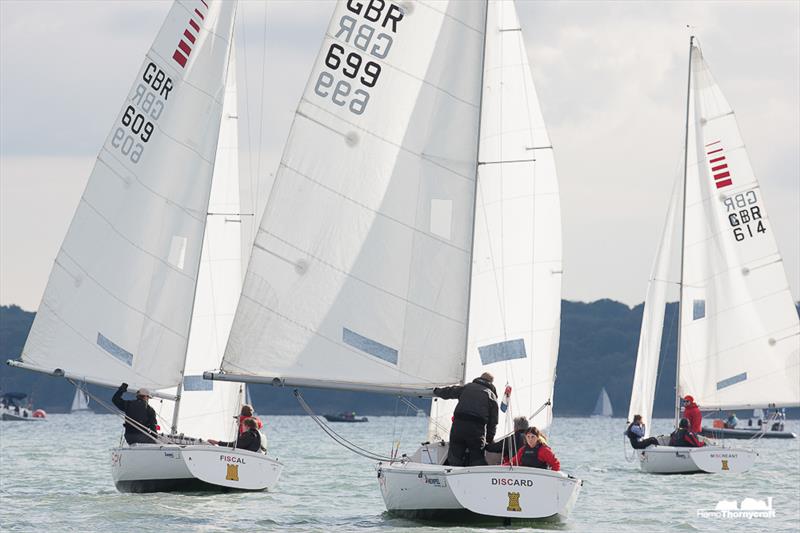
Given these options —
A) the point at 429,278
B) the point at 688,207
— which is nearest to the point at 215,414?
the point at 429,278

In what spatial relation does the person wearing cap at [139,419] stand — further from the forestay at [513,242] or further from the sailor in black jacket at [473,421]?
A: the sailor in black jacket at [473,421]

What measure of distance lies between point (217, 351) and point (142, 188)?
3287 mm

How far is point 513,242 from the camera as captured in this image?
19.0 metres

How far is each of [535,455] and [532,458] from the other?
0.05 m

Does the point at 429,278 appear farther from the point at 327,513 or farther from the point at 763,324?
the point at 763,324

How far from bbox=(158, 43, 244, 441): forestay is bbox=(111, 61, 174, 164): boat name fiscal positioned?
5.75ft

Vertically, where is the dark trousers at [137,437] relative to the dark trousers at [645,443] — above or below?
below

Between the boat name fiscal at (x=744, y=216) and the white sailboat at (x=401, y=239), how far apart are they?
15.1 meters

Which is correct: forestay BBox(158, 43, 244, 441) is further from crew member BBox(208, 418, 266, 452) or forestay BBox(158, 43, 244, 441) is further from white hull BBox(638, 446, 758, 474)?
white hull BBox(638, 446, 758, 474)

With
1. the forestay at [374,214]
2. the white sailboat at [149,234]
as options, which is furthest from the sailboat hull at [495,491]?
the white sailboat at [149,234]

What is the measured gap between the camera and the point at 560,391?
546ft

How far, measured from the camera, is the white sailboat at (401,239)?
1809 cm

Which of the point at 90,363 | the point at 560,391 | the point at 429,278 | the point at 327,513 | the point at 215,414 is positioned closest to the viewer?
the point at 429,278

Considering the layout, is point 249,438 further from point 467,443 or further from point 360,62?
point 360,62
